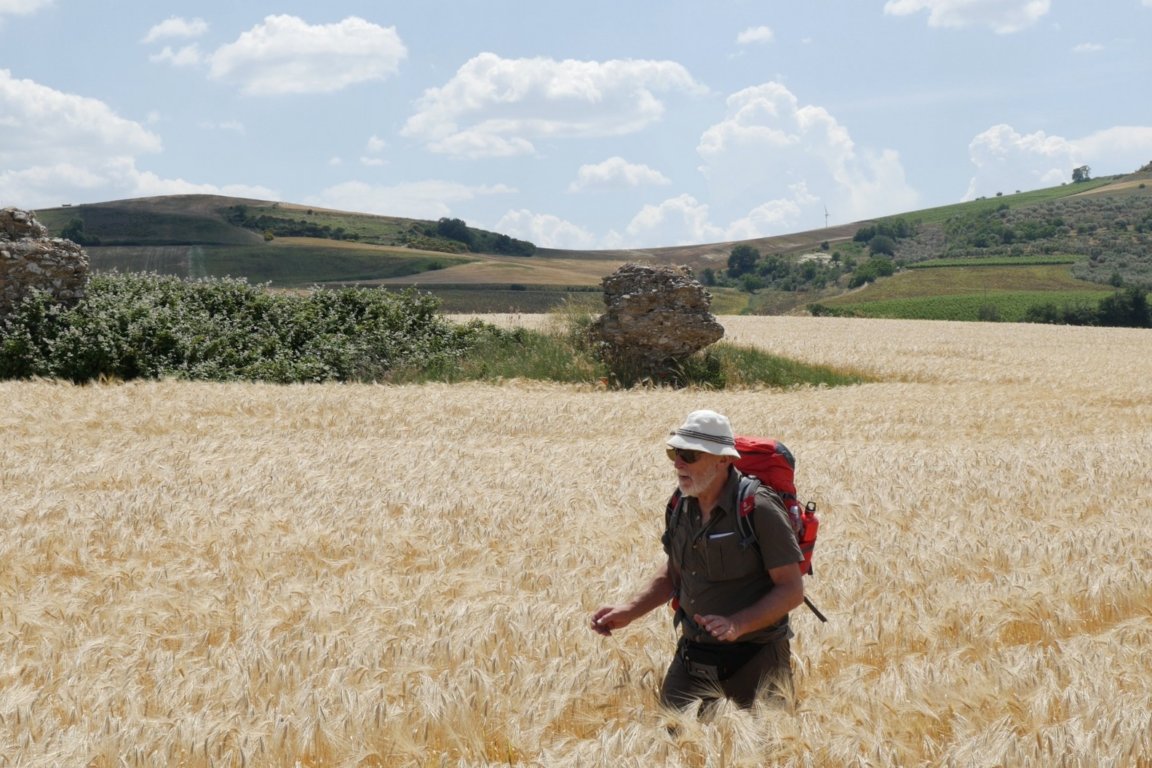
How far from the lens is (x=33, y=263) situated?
22609mm

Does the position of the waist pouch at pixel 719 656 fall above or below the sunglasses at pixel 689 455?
below

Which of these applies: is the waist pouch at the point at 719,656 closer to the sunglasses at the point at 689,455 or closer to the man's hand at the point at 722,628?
the man's hand at the point at 722,628

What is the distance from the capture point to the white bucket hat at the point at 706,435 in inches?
159

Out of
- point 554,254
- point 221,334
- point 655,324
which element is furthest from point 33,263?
point 554,254

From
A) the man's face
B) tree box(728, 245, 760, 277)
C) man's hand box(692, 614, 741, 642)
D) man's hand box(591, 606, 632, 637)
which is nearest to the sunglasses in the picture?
the man's face

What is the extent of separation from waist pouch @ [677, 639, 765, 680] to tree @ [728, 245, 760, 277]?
143186 mm

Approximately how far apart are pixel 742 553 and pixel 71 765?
2.52m

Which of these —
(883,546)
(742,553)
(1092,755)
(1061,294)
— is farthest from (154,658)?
(1061,294)

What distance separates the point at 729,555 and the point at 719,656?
450 mm

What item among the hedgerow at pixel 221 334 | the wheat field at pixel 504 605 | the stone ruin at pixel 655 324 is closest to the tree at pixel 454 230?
the hedgerow at pixel 221 334

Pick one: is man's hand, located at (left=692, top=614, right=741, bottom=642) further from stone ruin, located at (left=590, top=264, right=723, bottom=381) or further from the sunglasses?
stone ruin, located at (left=590, top=264, right=723, bottom=381)

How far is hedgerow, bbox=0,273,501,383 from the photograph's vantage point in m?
21.5

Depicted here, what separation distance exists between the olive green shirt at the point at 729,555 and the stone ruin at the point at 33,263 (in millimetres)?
21817

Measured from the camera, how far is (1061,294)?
9662cm
